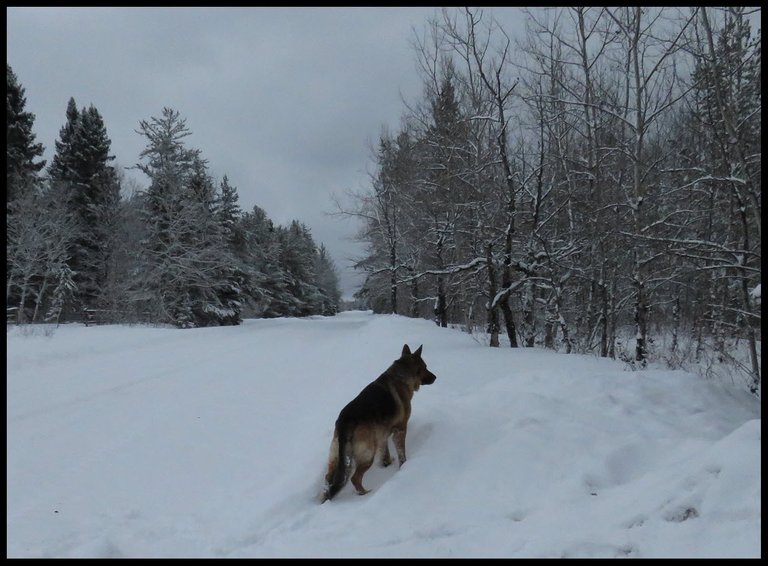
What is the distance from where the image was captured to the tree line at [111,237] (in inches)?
925

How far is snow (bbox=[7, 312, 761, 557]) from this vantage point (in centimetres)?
264

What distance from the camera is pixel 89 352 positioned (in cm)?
1128

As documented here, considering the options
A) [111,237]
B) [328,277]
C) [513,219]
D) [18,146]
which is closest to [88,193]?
[111,237]

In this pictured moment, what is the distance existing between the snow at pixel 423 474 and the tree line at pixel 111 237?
20103mm

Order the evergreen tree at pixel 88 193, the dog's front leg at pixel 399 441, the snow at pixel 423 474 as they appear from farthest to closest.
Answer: the evergreen tree at pixel 88 193 → the dog's front leg at pixel 399 441 → the snow at pixel 423 474

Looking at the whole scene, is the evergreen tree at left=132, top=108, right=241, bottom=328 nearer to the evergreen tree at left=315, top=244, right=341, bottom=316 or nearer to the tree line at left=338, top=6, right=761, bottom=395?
the tree line at left=338, top=6, right=761, bottom=395

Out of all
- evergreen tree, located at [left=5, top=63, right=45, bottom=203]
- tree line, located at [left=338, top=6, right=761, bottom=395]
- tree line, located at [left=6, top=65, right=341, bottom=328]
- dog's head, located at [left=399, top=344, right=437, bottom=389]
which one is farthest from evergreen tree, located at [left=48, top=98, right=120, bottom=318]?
dog's head, located at [left=399, top=344, right=437, bottom=389]

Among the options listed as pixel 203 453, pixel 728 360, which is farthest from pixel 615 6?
pixel 203 453

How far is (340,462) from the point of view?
A: 144 inches

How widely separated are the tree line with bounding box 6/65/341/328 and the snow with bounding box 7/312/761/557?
20.1 metres

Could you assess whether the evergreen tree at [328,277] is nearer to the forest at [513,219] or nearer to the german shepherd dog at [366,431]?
the forest at [513,219]

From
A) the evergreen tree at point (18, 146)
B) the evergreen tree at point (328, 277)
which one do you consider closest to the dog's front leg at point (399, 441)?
the evergreen tree at point (18, 146)

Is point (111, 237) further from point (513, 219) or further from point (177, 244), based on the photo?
point (513, 219)

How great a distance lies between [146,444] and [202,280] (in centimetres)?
2352
